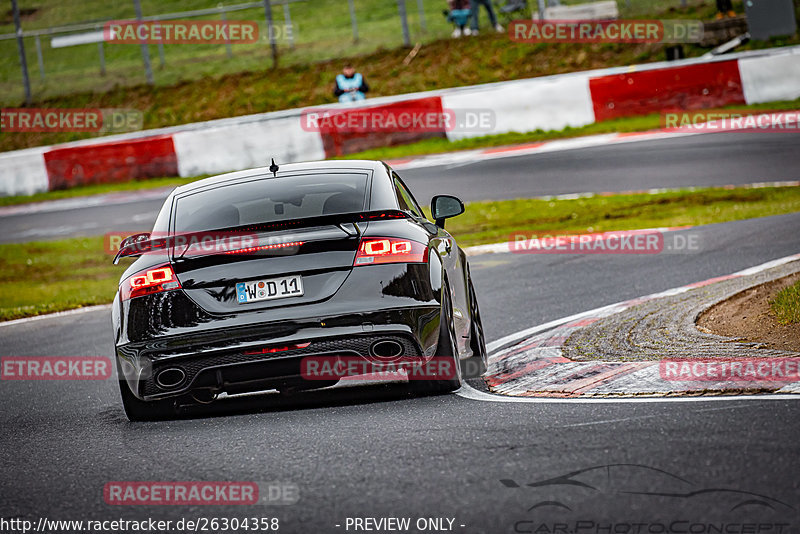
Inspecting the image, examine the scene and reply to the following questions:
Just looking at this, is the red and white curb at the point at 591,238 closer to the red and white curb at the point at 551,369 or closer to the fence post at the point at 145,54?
the red and white curb at the point at 551,369

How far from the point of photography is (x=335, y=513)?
464cm

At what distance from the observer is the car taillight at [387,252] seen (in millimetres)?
6609

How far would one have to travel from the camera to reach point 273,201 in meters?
7.25

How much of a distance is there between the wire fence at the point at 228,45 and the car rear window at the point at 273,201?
907 inches

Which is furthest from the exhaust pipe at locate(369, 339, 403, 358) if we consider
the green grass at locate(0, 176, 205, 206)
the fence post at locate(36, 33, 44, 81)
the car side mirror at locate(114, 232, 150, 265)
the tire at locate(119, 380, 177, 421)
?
the fence post at locate(36, 33, 44, 81)

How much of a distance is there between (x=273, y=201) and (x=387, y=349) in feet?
4.08

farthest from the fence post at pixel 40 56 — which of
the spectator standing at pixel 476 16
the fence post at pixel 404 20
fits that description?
the spectator standing at pixel 476 16

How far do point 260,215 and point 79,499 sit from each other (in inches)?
93.5

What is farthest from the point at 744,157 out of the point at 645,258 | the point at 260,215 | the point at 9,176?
the point at 9,176

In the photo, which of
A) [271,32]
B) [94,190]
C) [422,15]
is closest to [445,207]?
[94,190]

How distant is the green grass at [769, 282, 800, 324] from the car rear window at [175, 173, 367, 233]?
9.13ft

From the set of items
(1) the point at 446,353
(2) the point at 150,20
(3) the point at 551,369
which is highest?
(2) the point at 150,20

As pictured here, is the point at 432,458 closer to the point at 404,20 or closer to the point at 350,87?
the point at 350,87

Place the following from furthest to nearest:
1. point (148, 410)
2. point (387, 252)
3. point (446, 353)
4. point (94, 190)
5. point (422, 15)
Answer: point (422, 15) → point (94, 190) → point (148, 410) → point (446, 353) → point (387, 252)
